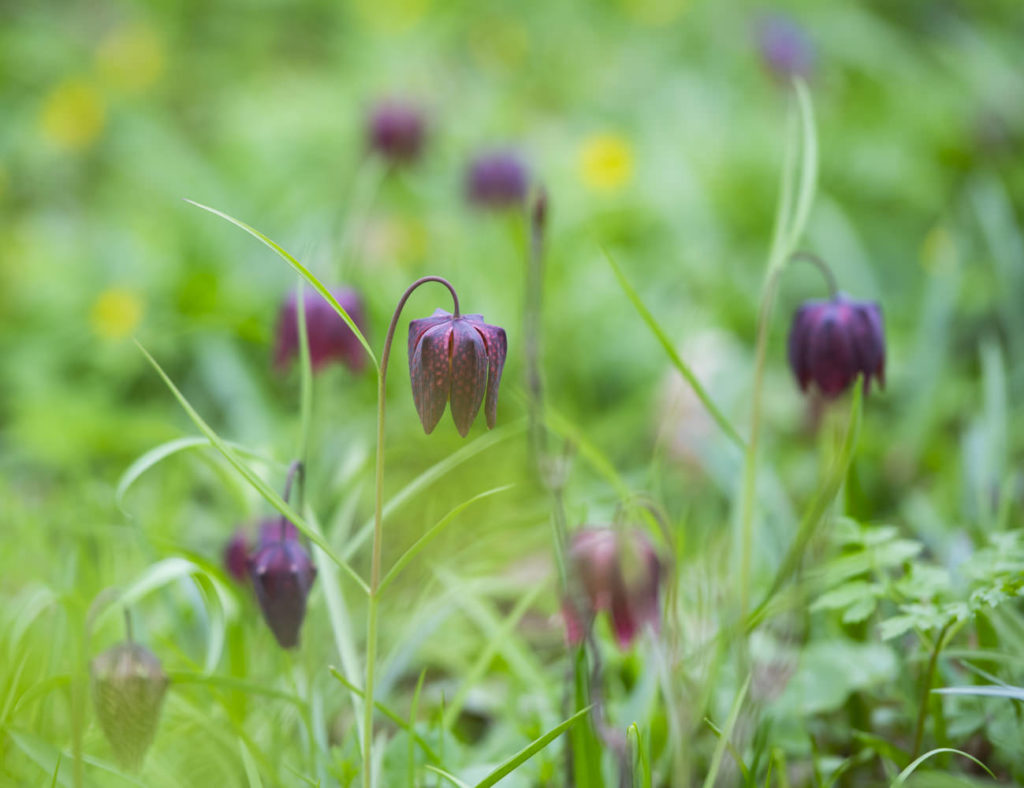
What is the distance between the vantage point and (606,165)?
2758 millimetres

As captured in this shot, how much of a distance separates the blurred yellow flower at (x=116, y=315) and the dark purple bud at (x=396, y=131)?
0.74 m

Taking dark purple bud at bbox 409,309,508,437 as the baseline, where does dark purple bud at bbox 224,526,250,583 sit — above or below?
below

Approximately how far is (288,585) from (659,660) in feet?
1.21

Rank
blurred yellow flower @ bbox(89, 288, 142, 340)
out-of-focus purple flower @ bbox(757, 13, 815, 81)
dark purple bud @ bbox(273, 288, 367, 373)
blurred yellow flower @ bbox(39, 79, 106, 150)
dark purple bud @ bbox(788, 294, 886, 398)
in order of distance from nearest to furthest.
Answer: dark purple bud @ bbox(788, 294, 886, 398) < dark purple bud @ bbox(273, 288, 367, 373) < blurred yellow flower @ bbox(89, 288, 142, 340) < out-of-focus purple flower @ bbox(757, 13, 815, 81) < blurred yellow flower @ bbox(39, 79, 106, 150)

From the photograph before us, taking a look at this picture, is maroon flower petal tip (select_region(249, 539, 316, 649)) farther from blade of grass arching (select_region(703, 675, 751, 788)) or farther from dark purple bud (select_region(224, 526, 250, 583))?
blade of grass arching (select_region(703, 675, 751, 788))

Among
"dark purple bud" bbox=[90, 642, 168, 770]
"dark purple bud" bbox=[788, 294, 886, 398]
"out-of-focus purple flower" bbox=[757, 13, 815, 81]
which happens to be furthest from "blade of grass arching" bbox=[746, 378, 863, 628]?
"out-of-focus purple flower" bbox=[757, 13, 815, 81]

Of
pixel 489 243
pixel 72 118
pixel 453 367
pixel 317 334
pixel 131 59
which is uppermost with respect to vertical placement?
pixel 131 59

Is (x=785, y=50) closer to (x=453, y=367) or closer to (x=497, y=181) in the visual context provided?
(x=497, y=181)

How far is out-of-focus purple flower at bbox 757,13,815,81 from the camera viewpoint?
2.91 meters

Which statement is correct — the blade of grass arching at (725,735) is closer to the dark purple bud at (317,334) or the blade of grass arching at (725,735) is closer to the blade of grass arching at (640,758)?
the blade of grass arching at (640,758)

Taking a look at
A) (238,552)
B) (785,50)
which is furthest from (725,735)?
(785,50)

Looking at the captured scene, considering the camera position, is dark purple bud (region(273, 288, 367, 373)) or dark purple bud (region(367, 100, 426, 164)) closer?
dark purple bud (region(273, 288, 367, 373))

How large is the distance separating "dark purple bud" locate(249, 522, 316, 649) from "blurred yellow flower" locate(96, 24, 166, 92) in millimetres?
3467

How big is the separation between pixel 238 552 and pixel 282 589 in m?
0.28
